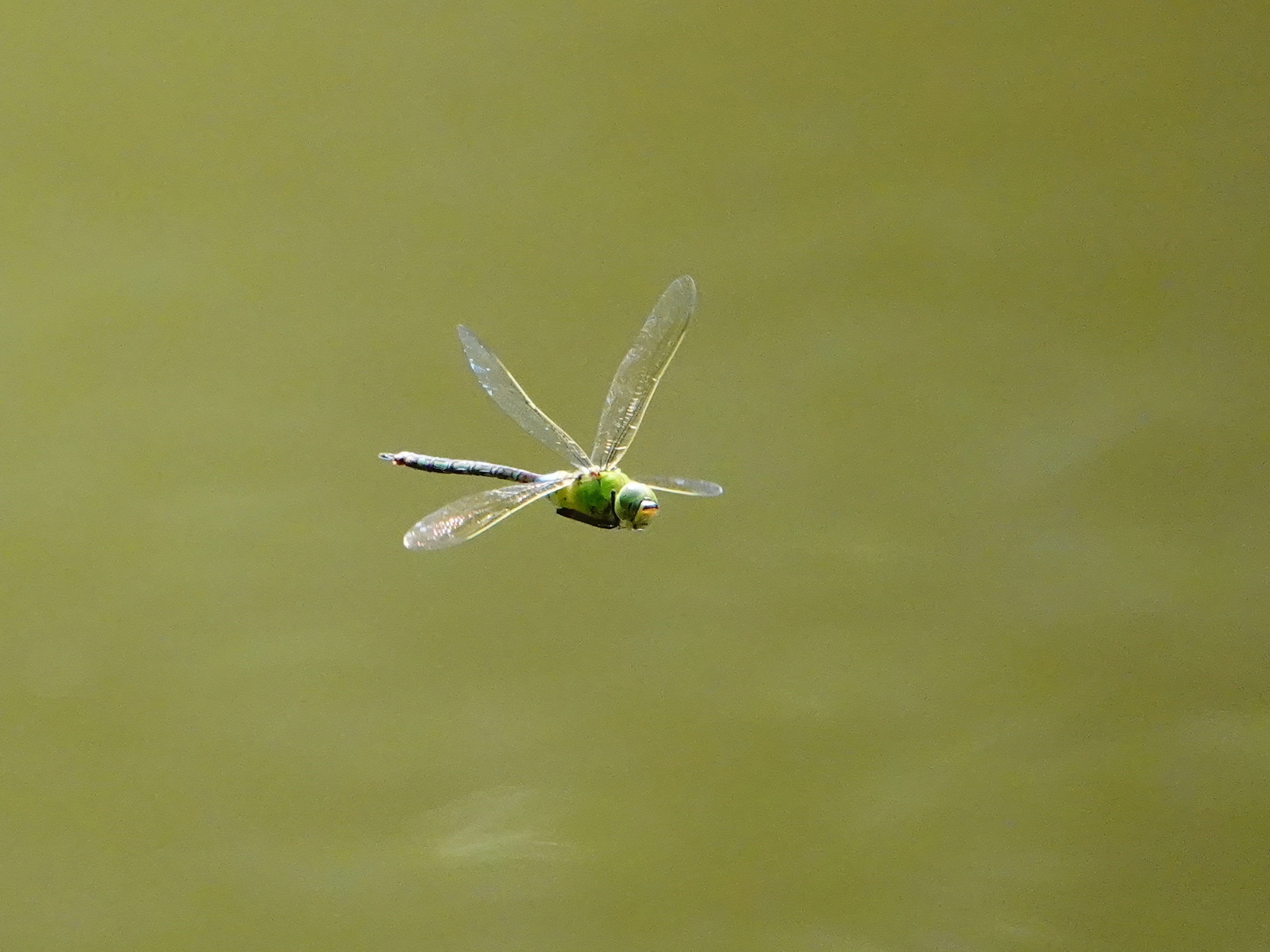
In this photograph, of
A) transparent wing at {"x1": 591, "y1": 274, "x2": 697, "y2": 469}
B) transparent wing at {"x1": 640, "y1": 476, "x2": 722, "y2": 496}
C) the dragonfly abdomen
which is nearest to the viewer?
transparent wing at {"x1": 640, "y1": 476, "x2": 722, "y2": 496}

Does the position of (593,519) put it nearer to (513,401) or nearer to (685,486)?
(685,486)

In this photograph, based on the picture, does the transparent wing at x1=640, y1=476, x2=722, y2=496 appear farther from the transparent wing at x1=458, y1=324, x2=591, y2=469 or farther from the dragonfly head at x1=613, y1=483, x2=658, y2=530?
the transparent wing at x1=458, y1=324, x2=591, y2=469

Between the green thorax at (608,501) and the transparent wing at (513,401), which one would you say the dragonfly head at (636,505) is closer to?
the green thorax at (608,501)

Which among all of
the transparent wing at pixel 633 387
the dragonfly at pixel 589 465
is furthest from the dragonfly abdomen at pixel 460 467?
the transparent wing at pixel 633 387

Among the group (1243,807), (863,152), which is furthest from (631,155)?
(1243,807)

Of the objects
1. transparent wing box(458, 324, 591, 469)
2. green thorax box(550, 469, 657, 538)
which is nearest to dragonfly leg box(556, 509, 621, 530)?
green thorax box(550, 469, 657, 538)

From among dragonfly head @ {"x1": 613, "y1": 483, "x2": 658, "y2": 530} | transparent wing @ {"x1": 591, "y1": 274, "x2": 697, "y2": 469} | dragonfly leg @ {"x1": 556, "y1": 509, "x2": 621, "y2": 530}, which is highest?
transparent wing @ {"x1": 591, "y1": 274, "x2": 697, "y2": 469}

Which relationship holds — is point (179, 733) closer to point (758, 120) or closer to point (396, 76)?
point (396, 76)
